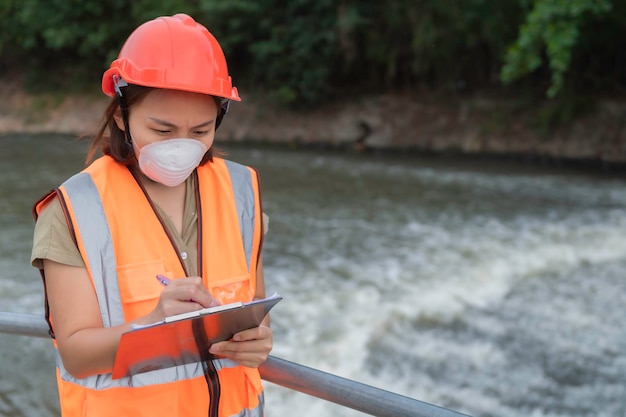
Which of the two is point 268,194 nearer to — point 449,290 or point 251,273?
point 449,290

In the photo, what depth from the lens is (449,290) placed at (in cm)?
720

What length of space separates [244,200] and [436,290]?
5.77 metres

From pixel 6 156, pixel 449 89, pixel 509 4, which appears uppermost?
pixel 509 4

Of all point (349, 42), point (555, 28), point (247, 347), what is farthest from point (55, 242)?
point (349, 42)

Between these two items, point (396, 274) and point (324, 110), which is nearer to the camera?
point (396, 274)

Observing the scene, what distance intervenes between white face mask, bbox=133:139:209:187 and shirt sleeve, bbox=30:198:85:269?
0.20 m

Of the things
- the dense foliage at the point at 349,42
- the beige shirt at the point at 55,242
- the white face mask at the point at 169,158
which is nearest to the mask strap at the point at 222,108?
the white face mask at the point at 169,158

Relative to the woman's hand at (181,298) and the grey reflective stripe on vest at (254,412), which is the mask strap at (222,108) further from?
the grey reflective stripe on vest at (254,412)

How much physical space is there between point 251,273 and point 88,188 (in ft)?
1.33

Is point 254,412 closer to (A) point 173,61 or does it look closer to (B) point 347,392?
(B) point 347,392

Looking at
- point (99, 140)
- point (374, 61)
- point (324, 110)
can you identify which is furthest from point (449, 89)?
point (99, 140)

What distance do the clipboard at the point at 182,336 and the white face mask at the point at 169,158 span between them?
36 centimetres

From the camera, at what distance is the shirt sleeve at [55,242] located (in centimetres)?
136

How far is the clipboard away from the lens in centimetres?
127
